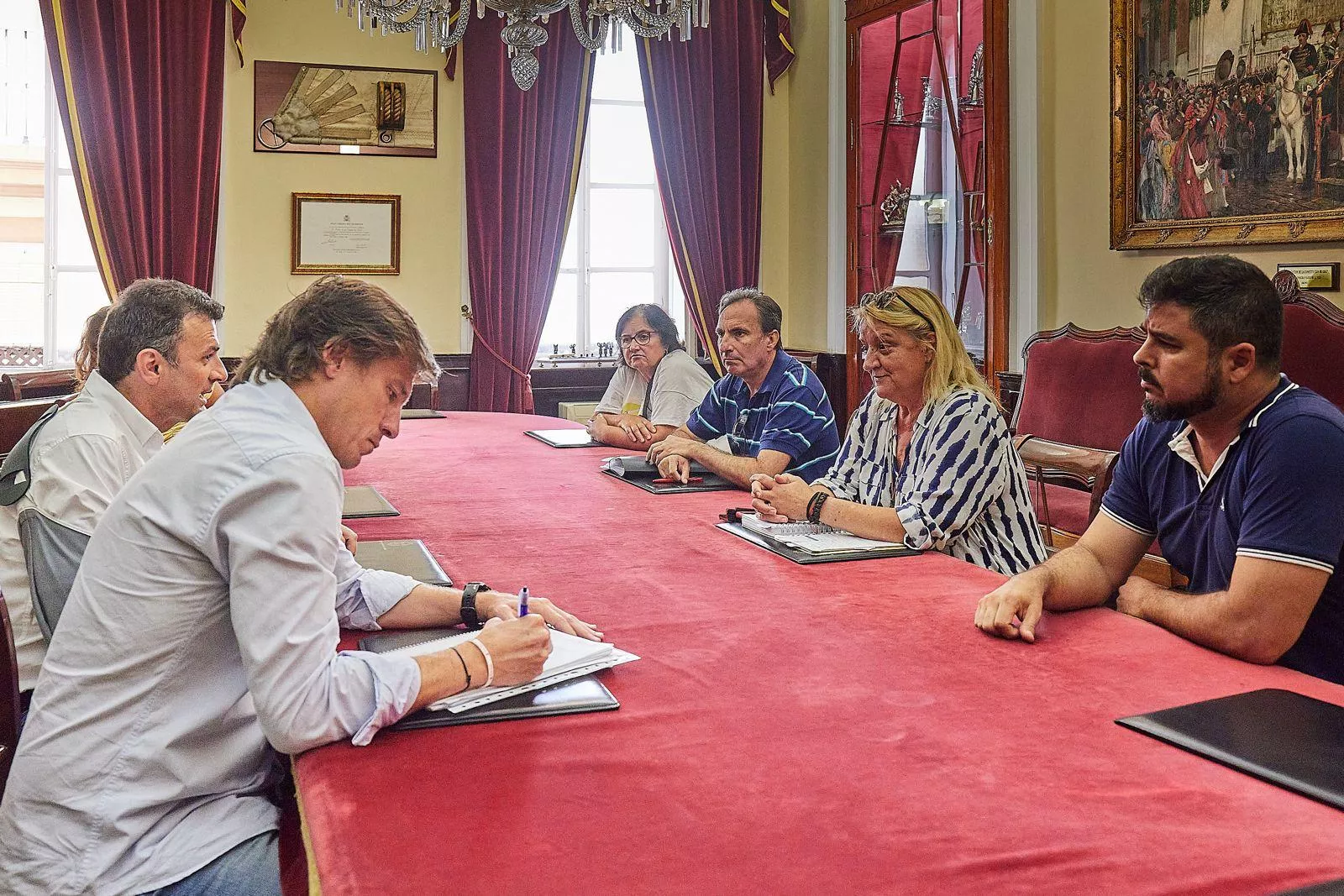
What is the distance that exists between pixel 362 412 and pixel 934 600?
42.8 inches

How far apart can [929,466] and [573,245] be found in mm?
5227

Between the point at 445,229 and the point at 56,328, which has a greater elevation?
the point at 445,229

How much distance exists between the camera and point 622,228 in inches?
301

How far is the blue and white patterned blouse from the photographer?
255cm

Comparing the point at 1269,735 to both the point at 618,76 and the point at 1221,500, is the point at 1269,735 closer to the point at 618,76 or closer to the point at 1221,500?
the point at 1221,500

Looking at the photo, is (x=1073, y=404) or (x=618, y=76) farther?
(x=618, y=76)

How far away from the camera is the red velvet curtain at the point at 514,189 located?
23.0 feet

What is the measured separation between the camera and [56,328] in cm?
669

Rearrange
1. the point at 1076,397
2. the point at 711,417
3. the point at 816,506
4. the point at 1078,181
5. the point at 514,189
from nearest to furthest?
the point at 816,506, the point at 711,417, the point at 1076,397, the point at 1078,181, the point at 514,189

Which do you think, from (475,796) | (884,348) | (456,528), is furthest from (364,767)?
(884,348)

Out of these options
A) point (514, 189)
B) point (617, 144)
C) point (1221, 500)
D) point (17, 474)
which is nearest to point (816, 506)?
point (1221, 500)

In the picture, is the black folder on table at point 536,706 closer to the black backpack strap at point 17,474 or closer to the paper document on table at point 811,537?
the paper document on table at point 811,537

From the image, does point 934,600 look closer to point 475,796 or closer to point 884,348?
point 884,348

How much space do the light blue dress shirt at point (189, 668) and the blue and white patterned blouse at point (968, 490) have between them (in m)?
1.41
